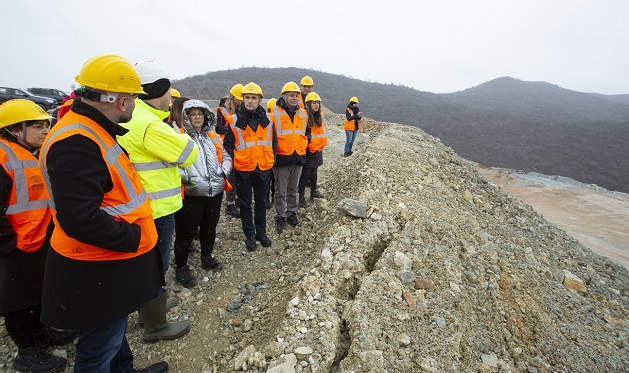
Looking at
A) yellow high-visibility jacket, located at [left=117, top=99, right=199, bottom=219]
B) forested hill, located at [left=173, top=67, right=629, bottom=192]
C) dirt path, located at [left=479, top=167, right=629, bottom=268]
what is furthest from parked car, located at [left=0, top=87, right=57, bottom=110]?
dirt path, located at [left=479, top=167, right=629, bottom=268]

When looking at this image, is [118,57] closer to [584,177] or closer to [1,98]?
[1,98]

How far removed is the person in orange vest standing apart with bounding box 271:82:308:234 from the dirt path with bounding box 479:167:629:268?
28.8 ft

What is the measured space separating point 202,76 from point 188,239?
158ft

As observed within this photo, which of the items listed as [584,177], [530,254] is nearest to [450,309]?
[530,254]

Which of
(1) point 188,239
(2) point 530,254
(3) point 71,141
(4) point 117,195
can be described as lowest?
(2) point 530,254

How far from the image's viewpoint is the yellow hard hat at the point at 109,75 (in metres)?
1.44

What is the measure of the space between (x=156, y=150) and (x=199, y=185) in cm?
83

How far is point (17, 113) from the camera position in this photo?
2.14 m

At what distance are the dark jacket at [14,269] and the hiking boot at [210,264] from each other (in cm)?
138

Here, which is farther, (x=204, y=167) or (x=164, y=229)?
(x=204, y=167)

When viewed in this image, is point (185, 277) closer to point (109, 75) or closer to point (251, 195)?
point (251, 195)

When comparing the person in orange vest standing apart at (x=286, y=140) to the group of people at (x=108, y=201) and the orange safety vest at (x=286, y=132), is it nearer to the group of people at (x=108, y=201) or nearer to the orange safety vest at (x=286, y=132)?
the orange safety vest at (x=286, y=132)

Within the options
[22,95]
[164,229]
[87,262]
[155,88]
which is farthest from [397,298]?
[22,95]

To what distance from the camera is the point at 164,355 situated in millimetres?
2396
